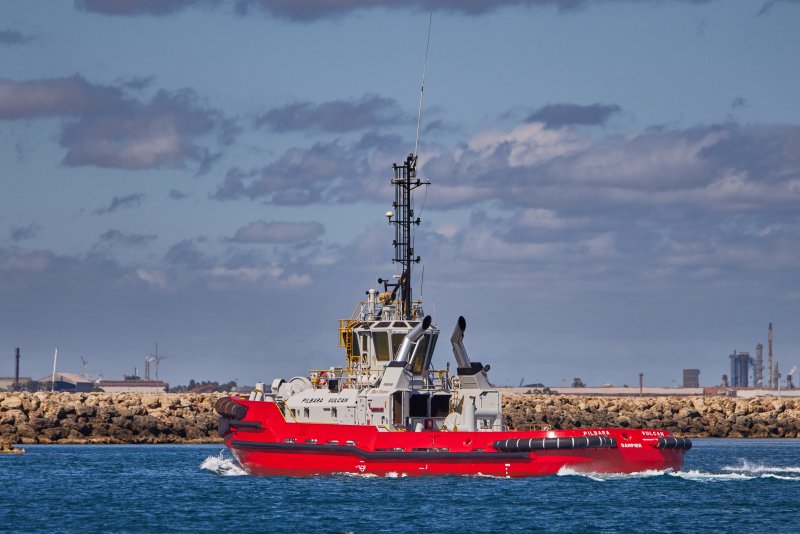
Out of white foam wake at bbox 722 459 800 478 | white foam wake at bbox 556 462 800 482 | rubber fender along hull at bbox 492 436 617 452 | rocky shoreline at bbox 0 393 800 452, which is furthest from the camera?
rocky shoreline at bbox 0 393 800 452

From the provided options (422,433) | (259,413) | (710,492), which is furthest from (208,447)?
(710,492)

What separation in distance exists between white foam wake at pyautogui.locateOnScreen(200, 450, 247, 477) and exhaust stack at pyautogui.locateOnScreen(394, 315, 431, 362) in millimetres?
7705

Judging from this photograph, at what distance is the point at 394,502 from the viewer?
29.9 meters

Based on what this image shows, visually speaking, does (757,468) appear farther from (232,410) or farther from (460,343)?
(232,410)

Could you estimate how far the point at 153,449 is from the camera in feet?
186

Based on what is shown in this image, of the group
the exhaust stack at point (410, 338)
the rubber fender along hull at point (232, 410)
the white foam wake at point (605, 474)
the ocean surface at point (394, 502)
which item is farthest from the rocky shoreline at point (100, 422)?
the white foam wake at point (605, 474)

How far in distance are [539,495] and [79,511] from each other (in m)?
13.2

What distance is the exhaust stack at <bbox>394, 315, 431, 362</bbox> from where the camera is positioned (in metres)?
34.7

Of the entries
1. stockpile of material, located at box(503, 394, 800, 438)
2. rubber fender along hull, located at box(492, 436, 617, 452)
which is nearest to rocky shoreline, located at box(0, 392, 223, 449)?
stockpile of material, located at box(503, 394, 800, 438)

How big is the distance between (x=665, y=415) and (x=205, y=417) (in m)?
31.0

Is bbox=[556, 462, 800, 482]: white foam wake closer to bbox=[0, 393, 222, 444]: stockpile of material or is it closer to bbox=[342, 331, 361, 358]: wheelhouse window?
bbox=[342, 331, 361, 358]: wheelhouse window

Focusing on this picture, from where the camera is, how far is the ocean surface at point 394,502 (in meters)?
27.1

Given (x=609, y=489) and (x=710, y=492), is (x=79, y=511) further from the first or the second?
(x=710, y=492)

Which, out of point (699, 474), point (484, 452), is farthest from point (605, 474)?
point (699, 474)
